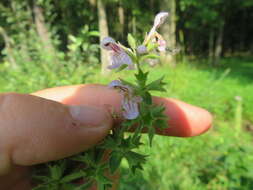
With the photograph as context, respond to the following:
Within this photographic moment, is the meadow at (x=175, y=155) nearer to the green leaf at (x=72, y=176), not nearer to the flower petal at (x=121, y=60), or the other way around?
the green leaf at (x=72, y=176)

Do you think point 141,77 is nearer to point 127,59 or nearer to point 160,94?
point 127,59

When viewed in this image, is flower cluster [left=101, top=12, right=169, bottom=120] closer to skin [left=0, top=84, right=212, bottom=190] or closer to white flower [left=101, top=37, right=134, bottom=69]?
white flower [left=101, top=37, right=134, bottom=69]

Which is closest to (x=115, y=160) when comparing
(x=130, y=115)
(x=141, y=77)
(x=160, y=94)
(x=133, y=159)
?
(x=133, y=159)

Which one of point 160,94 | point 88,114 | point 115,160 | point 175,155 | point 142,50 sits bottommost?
point 175,155

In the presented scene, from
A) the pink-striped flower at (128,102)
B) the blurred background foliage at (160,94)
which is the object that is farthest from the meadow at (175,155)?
the pink-striped flower at (128,102)

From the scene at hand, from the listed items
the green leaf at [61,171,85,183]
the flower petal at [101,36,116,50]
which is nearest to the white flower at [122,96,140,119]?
the flower petal at [101,36,116,50]

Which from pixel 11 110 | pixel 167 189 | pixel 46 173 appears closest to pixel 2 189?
pixel 46 173

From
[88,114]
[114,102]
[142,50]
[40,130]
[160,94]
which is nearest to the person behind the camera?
[142,50]
